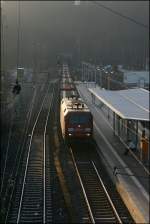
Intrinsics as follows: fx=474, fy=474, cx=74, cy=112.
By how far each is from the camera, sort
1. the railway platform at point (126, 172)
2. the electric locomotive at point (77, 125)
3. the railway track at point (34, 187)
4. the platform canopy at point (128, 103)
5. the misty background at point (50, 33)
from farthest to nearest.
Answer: the misty background at point (50, 33)
the electric locomotive at point (77, 125)
the platform canopy at point (128, 103)
the railway platform at point (126, 172)
the railway track at point (34, 187)

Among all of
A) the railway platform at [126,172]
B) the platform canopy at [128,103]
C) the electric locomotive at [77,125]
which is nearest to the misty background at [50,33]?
the platform canopy at [128,103]

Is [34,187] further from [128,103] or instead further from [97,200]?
[128,103]

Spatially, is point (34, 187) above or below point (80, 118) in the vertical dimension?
below

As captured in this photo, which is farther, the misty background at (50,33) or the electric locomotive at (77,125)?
the misty background at (50,33)

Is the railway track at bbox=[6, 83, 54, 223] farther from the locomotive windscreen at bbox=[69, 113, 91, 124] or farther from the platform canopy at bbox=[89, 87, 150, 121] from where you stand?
the platform canopy at bbox=[89, 87, 150, 121]

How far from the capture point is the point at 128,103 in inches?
643

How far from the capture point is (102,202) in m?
10.8

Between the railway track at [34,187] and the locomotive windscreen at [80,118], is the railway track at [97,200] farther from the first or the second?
the locomotive windscreen at [80,118]

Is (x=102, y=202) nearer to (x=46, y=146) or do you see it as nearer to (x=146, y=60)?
(x=46, y=146)

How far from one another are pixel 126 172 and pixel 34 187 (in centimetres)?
253

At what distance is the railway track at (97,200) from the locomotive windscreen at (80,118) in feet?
6.84

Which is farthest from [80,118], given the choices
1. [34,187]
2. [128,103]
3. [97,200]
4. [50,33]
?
[50,33]

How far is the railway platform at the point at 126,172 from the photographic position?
9969mm

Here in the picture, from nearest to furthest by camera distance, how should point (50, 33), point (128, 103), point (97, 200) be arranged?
1. point (97, 200)
2. point (128, 103)
3. point (50, 33)
